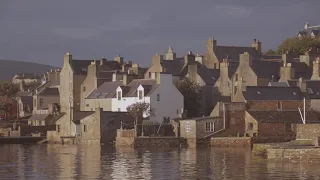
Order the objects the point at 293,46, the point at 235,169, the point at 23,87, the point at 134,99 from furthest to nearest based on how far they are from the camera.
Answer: the point at 23,87, the point at 293,46, the point at 134,99, the point at 235,169

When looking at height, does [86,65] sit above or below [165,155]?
above

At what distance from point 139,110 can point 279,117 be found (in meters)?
16.0

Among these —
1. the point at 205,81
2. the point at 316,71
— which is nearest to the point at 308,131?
the point at 316,71

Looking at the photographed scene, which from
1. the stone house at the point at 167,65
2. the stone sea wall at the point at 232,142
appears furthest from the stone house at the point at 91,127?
the stone house at the point at 167,65

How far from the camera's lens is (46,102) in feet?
372

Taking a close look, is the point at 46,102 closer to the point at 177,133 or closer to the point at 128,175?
the point at 177,133

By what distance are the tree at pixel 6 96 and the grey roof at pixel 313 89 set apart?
176 feet

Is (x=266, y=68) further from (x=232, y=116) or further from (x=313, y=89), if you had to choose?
(x=232, y=116)

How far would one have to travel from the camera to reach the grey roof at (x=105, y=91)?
310ft

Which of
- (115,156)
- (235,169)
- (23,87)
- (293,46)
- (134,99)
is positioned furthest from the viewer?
(23,87)

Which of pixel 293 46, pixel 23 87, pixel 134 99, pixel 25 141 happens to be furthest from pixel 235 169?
pixel 23 87

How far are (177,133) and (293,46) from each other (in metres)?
56.2

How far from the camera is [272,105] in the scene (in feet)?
261

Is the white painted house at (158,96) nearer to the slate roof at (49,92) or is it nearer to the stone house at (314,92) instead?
the stone house at (314,92)
